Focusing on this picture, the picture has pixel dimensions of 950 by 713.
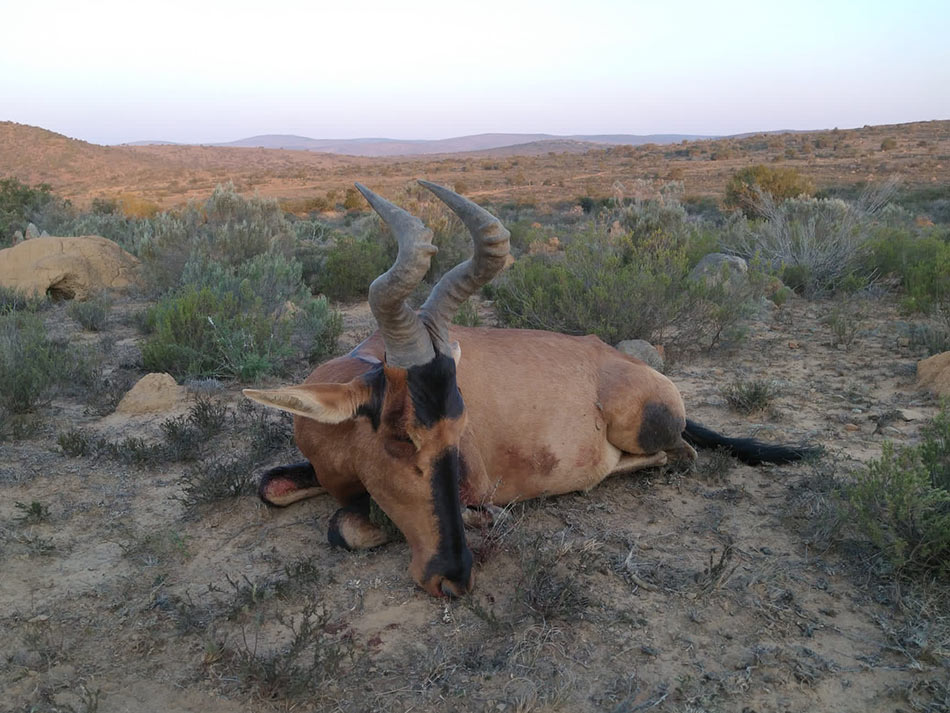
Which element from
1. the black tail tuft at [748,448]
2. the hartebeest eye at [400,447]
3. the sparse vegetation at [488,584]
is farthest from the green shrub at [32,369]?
the black tail tuft at [748,448]

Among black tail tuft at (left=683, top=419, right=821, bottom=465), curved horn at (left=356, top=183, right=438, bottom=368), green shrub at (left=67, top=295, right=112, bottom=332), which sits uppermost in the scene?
curved horn at (left=356, top=183, right=438, bottom=368)

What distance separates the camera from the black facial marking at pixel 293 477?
4.32 metres

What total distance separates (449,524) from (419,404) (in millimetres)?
593

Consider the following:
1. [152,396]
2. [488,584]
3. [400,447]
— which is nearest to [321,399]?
[400,447]

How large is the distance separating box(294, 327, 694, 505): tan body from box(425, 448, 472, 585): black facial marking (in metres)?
0.58

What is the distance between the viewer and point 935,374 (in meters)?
6.71

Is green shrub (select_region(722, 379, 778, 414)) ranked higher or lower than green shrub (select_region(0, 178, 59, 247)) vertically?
lower

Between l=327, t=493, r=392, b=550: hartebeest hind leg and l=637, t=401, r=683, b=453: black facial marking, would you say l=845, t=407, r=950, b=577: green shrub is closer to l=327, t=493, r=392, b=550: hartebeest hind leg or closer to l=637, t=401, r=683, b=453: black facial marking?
l=637, t=401, r=683, b=453: black facial marking

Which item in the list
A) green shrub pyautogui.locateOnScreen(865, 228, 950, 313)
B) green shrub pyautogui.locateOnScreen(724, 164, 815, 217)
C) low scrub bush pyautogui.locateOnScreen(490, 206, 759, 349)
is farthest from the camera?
green shrub pyautogui.locateOnScreen(724, 164, 815, 217)

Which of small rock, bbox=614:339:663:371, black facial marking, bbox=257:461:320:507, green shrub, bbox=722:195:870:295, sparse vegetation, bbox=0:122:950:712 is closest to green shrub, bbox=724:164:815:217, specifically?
green shrub, bbox=722:195:870:295

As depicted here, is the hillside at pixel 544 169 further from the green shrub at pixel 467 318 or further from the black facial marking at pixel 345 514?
the black facial marking at pixel 345 514

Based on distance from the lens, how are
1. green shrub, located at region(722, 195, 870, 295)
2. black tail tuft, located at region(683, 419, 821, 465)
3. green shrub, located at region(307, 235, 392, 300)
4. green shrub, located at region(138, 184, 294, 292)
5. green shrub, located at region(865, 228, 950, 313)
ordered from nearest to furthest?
black tail tuft, located at region(683, 419, 821, 465) < green shrub, located at region(865, 228, 950, 313) < green shrub, located at region(722, 195, 870, 295) < green shrub, located at region(138, 184, 294, 292) < green shrub, located at region(307, 235, 392, 300)

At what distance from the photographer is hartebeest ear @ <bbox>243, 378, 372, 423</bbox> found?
2947 mm

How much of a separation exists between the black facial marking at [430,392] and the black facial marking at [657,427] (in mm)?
2150
